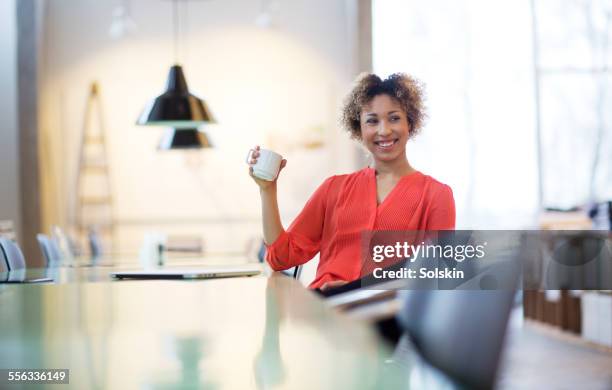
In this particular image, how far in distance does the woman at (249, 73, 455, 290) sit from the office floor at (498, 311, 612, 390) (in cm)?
138

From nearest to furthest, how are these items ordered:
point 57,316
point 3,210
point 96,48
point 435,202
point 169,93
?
point 57,316
point 435,202
point 169,93
point 3,210
point 96,48

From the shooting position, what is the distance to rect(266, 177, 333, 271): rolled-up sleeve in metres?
2.35

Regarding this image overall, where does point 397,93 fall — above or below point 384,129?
above

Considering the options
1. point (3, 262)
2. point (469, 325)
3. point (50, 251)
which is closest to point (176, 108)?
point (50, 251)

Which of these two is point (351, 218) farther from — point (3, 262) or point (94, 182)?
point (94, 182)

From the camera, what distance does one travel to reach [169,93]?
4.29 metres

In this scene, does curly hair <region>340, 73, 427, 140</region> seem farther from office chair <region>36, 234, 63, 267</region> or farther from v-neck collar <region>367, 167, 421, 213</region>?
office chair <region>36, 234, 63, 267</region>

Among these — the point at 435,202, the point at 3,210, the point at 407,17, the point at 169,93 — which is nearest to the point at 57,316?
the point at 435,202

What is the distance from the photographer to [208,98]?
25.4 feet

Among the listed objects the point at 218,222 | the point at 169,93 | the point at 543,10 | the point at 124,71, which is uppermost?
the point at 543,10

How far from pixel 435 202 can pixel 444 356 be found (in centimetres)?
128

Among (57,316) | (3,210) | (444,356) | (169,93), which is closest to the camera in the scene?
(444,356)

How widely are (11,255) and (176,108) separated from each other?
1.26m

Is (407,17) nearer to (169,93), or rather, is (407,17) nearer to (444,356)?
(169,93)
